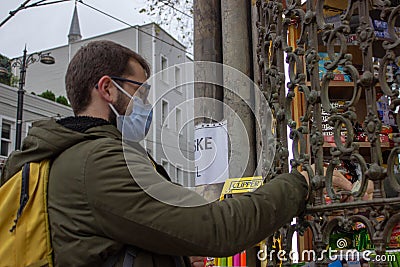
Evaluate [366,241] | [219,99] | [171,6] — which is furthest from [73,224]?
[171,6]


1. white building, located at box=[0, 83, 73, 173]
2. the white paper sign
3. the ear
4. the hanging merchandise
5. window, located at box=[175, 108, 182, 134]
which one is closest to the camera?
the ear

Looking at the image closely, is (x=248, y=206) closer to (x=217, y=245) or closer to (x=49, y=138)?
(x=217, y=245)

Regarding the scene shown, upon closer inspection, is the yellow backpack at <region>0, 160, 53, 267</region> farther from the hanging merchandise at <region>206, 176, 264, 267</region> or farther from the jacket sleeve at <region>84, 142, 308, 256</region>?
the hanging merchandise at <region>206, 176, 264, 267</region>

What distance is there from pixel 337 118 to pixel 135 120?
70cm

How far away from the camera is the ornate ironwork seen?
1555 mm

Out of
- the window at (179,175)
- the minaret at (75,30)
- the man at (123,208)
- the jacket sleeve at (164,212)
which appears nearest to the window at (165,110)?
the window at (179,175)

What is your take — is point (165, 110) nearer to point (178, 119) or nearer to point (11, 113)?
point (178, 119)

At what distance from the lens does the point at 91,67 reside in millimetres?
1844

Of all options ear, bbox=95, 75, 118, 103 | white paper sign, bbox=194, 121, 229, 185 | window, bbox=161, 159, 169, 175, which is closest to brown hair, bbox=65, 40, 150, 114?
ear, bbox=95, 75, 118, 103

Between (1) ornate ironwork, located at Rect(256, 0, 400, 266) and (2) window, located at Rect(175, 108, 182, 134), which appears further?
(2) window, located at Rect(175, 108, 182, 134)

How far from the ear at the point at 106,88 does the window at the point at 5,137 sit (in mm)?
19956

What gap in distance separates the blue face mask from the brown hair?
66 mm

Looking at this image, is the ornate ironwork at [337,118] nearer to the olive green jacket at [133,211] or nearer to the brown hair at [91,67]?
the olive green jacket at [133,211]

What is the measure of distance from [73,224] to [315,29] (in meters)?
1.03
